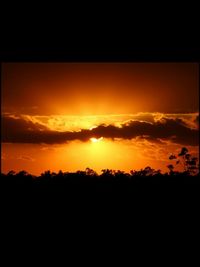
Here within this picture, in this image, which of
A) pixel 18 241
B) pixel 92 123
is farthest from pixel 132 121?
pixel 18 241

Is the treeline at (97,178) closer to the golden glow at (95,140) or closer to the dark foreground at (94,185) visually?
the dark foreground at (94,185)

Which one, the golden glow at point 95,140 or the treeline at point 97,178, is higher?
the golden glow at point 95,140

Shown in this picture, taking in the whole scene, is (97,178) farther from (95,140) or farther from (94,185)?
(95,140)

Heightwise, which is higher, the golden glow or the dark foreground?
the golden glow

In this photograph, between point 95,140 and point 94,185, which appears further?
point 95,140

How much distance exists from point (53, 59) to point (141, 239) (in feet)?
4.63

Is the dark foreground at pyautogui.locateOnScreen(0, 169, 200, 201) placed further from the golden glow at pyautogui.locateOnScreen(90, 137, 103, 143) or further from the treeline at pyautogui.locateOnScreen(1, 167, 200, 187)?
the golden glow at pyautogui.locateOnScreen(90, 137, 103, 143)

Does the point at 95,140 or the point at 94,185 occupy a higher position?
the point at 95,140

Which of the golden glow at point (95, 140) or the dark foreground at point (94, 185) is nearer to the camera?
the dark foreground at point (94, 185)

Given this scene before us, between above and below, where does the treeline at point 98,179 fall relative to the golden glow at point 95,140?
below

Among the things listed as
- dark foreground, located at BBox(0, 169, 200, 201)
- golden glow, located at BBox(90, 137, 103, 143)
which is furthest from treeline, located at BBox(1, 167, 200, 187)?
golden glow, located at BBox(90, 137, 103, 143)

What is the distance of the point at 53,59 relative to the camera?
8.00 ft

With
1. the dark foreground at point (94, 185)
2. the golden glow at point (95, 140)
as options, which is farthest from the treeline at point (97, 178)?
the golden glow at point (95, 140)

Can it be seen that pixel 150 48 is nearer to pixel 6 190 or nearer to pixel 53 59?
pixel 53 59
